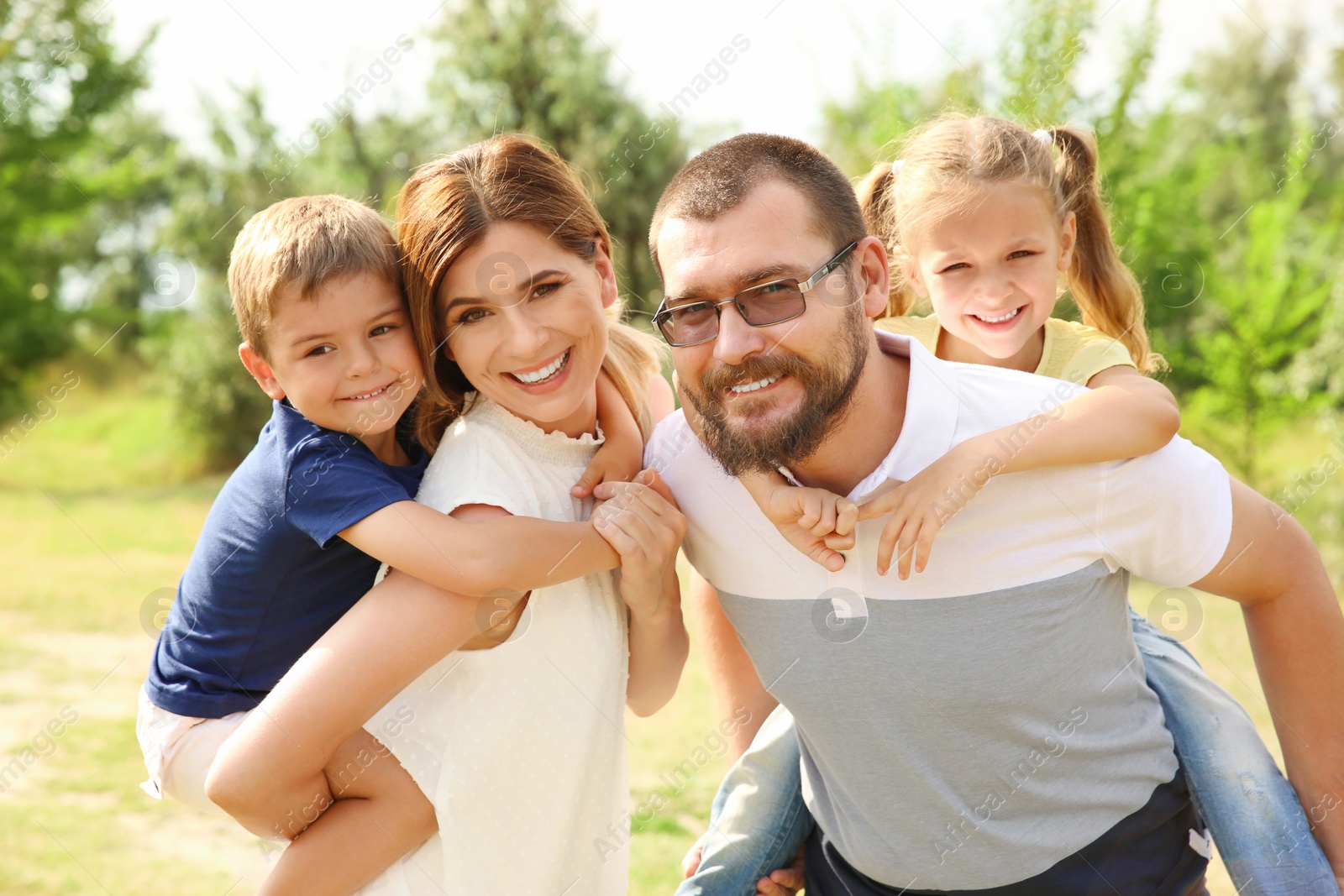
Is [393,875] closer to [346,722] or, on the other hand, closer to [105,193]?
[346,722]

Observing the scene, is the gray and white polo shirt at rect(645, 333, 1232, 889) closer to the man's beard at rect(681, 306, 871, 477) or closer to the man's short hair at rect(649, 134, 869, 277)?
the man's beard at rect(681, 306, 871, 477)

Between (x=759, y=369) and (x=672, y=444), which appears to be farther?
(x=672, y=444)

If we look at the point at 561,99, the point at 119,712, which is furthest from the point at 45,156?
the point at 119,712

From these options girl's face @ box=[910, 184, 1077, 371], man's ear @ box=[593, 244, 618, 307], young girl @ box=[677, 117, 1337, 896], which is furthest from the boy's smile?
girl's face @ box=[910, 184, 1077, 371]

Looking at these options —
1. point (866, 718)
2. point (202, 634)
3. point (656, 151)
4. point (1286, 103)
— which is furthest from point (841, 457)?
point (1286, 103)

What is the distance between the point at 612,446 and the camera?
2.58 metres

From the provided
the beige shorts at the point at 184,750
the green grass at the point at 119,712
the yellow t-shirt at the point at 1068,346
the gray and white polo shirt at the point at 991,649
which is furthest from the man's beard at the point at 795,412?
the green grass at the point at 119,712

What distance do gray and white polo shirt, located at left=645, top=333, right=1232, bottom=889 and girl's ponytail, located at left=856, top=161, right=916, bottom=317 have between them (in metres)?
1.08

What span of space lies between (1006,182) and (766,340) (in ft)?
4.14

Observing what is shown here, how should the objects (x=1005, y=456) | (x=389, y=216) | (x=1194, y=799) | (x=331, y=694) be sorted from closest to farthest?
1. (x=331, y=694)
2. (x=1005, y=456)
3. (x=1194, y=799)
4. (x=389, y=216)

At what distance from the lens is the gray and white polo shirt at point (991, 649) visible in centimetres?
222

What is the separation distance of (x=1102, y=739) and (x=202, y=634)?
213 cm

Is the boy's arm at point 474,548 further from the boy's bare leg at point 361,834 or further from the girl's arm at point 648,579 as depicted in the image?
the boy's bare leg at point 361,834

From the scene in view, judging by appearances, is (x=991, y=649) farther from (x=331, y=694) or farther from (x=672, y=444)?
(x=331, y=694)
